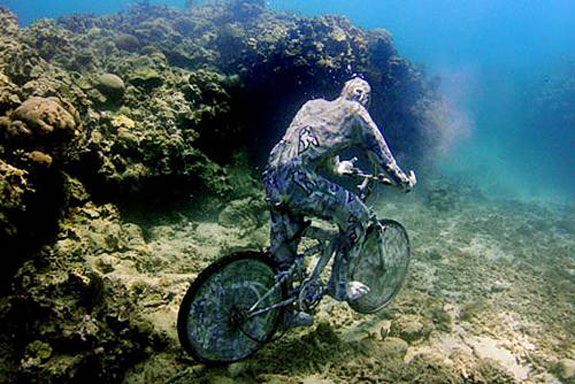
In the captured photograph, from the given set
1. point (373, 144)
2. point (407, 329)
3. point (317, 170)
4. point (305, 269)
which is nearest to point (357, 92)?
point (373, 144)

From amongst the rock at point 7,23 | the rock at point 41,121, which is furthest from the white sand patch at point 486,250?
the rock at point 7,23

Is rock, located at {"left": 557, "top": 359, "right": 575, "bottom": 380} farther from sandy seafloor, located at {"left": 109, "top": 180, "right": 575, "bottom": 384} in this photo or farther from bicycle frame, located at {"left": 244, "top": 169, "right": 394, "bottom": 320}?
bicycle frame, located at {"left": 244, "top": 169, "right": 394, "bottom": 320}

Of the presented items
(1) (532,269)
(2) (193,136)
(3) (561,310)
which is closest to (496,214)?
(1) (532,269)

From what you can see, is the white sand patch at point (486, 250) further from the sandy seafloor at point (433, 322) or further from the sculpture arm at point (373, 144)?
the sculpture arm at point (373, 144)

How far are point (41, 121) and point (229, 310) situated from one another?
3.82 m

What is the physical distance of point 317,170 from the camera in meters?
3.54

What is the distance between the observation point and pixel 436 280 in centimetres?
679

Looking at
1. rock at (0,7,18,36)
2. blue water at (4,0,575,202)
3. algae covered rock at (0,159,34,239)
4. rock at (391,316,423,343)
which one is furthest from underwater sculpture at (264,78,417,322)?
blue water at (4,0,575,202)

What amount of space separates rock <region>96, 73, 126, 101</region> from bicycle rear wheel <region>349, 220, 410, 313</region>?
6.46 m

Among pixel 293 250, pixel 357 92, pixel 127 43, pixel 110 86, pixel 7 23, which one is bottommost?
pixel 293 250

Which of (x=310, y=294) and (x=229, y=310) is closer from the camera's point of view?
(x=229, y=310)

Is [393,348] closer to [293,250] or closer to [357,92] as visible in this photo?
[293,250]

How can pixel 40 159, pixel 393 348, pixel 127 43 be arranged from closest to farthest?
pixel 393 348, pixel 40 159, pixel 127 43

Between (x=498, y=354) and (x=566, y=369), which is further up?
(x=566, y=369)
